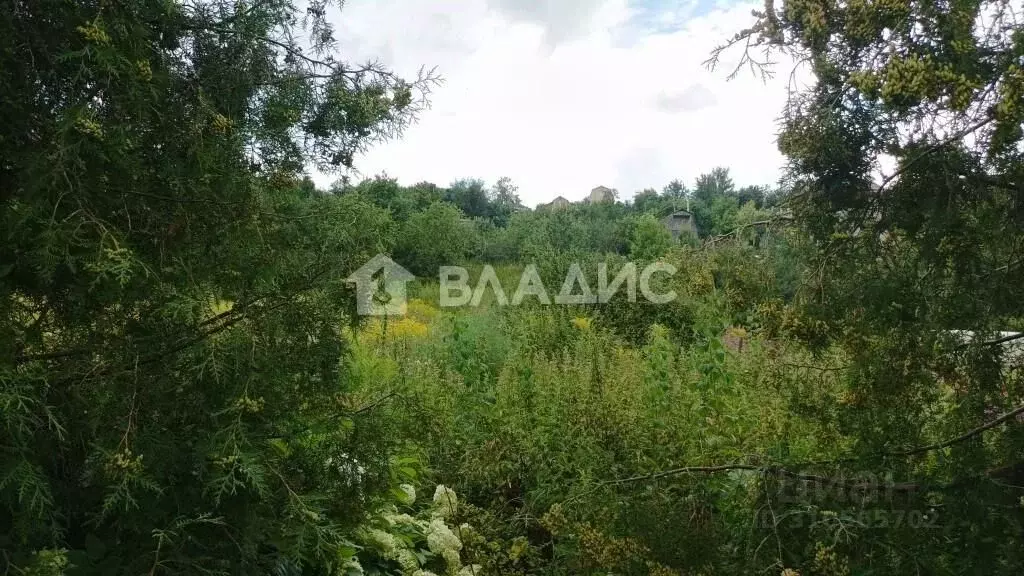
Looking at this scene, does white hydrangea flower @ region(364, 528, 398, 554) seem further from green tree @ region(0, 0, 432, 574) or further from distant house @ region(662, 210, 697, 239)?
distant house @ region(662, 210, 697, 239)

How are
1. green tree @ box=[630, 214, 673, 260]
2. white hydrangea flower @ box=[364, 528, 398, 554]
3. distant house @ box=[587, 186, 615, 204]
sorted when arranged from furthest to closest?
distant house @ box=[587, 186, 615, 204], green tree @ box=[630, 214, 673, 260], white hydrangea flower @ box=[364, 528, 398, 554]

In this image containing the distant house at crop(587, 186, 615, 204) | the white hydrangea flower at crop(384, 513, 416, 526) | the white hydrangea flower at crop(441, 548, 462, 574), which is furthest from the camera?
the distant house at crop(587, 186, 615, 204)

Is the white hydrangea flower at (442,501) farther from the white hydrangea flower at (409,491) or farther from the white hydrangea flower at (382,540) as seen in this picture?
the white hydrangea flower at (382,540)

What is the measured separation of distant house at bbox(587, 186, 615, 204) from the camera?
19125 millimetres

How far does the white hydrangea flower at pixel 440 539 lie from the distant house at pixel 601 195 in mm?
16066

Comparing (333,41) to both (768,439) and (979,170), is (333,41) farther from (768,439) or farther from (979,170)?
(768,439)

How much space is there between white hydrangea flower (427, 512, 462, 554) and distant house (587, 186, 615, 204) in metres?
16.1

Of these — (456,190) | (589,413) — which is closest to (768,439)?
(589,413)

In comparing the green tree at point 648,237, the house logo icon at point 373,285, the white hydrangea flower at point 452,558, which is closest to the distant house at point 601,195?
the green tree at point 648,237

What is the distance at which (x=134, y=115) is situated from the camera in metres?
1.93

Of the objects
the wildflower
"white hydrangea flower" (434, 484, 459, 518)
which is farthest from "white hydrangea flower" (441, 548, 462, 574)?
the wildflower

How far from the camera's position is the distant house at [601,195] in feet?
62.7

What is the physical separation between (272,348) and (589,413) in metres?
1.90

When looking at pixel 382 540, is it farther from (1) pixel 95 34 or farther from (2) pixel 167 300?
(1) pixel 95 34
